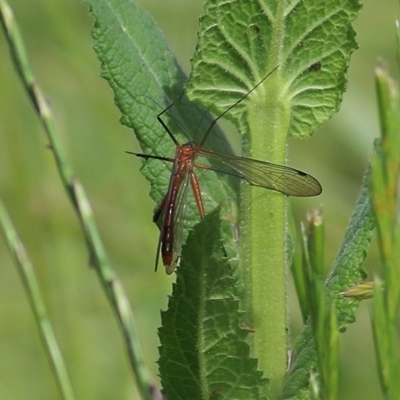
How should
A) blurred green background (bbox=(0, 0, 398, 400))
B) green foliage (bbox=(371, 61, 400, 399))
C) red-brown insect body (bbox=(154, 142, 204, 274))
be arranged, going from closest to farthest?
green foliage (bbox=(371, 61, 400, 399)), red-brown insect body (bbox=(154, 142, 204, 274)), blurred green background (bbox=(0, 0, 398, 400))

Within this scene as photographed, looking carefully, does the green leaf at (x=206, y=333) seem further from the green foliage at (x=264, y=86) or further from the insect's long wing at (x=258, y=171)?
the insect's long wing at (x=258, y=171)

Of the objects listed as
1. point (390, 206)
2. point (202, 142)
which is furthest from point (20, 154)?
point (390, 206)

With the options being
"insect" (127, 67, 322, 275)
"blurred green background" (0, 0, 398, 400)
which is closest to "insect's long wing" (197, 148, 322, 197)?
"insect" (127, 67, 322, 275)

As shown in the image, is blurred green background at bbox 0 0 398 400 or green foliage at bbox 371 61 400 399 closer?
green foliage at bbox 371 61 400 399

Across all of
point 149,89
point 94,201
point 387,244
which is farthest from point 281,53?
point 94,201

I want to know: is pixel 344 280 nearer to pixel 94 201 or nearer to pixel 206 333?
pixel 206 333

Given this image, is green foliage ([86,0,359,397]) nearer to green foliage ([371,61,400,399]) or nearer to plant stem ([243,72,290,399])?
plant stem ([243,72,290,399])

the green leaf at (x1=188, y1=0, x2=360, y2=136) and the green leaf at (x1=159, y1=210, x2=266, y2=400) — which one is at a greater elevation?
the green leaf at (x1=188, y1=0, x2=360, y2=136)
